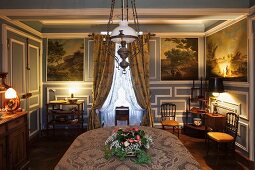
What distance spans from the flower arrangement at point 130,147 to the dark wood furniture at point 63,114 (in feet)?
10.2

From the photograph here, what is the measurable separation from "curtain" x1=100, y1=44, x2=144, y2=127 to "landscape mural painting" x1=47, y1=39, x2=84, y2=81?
969 mm

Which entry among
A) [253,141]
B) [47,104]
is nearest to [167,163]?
[253,141]

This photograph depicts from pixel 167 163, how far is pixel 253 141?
7.48 ft

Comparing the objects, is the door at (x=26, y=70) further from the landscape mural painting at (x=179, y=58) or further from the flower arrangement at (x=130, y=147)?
the landscape mural painting at (x=179, y=58)

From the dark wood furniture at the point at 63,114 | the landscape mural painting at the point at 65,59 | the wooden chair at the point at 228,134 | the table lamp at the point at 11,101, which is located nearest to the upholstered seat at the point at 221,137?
the wooden chair at the point at 228,134

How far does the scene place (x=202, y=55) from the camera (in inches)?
223

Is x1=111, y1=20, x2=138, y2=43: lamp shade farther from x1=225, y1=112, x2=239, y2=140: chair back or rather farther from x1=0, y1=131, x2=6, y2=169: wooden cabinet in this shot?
x1=225, y1=112, x2=239, y2=140: chair back

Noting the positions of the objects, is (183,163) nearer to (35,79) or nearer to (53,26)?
(35,79)

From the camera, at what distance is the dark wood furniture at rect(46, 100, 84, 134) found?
5.05 m

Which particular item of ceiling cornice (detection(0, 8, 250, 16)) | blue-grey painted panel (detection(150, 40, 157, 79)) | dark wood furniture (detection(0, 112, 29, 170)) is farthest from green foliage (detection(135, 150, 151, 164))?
blue-grey painted panel (detection(150, 40, 157, 79))

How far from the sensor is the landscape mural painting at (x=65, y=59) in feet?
18.1

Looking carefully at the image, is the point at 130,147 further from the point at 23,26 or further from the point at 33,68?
the point at 33,68

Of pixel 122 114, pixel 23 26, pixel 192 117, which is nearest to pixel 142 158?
pixel 122 114

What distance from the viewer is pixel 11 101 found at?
329 centimetres
